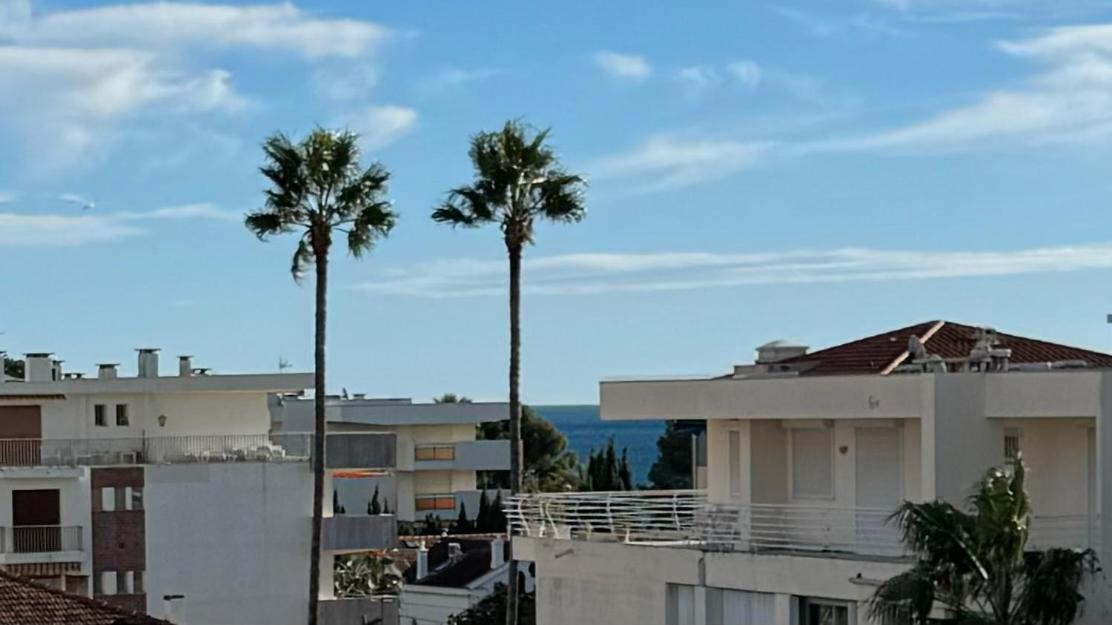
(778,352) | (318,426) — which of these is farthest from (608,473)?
(778,352)

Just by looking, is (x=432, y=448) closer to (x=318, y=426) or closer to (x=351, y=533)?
(x=351, y=533)

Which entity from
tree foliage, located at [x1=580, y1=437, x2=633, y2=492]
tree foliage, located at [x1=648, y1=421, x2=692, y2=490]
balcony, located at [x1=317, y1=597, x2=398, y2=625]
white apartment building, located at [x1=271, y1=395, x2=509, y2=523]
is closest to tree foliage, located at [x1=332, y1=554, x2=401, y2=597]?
balcony, located at [x1=317, y1=597, x2=398, y2=625]

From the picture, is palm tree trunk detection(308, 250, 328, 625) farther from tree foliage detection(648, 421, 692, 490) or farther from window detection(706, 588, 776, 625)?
tree foliage detection(648, 421, 692, 490)

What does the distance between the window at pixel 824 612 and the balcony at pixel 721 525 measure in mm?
747

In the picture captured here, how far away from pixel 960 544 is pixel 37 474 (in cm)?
4011

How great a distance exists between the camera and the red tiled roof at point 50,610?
3806 centimetres

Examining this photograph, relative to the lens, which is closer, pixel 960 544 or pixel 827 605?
pixel 960 544

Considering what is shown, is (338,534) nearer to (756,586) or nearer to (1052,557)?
(756,586)

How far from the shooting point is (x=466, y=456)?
106m

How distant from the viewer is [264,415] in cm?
7156

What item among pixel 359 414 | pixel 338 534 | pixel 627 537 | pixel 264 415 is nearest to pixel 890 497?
pixel 627 537

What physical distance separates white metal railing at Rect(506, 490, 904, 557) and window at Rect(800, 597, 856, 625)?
1.03 meters

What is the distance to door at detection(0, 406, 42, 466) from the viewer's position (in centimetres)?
6719

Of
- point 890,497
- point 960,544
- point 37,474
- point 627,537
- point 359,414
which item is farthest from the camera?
point 359,414
